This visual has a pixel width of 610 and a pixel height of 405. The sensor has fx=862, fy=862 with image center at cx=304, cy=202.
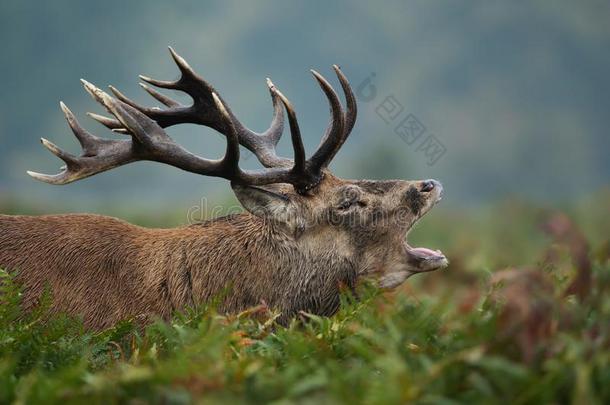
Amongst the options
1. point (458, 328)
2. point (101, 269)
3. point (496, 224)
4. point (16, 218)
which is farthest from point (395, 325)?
point (496, 224)

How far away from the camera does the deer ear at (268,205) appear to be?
21.6ft

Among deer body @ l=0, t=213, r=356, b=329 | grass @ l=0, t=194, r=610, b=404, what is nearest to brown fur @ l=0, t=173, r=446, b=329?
deer body @ l=0, t=213, r=356, b=329

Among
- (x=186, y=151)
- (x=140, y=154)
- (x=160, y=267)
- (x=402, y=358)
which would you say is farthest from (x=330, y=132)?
(x=402, y=358)

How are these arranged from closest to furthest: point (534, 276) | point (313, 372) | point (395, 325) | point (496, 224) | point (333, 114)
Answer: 1. point (534, 276)
2. point (313, 372)
3. point (395, 325)
4. point (333, 114)
5. point (496, 224)

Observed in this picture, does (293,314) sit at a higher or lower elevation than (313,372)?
lower

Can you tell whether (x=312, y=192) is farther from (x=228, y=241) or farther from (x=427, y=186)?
(x=427, y=186)

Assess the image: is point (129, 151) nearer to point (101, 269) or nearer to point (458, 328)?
point (101, 269)

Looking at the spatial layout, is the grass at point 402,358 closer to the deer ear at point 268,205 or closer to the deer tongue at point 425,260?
the deer tongue at point 425,260

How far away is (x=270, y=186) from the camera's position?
693 centimetres

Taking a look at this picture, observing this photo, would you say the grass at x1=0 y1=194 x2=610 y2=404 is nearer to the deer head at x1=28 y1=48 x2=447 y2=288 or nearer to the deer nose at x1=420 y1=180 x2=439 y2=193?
the deer head at x1=28 y1=48 x2=447 y2=288

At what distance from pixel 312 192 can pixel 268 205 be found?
1.31 feet

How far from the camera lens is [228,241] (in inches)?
260

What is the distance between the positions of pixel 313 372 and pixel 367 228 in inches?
124

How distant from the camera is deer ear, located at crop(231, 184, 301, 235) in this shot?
260 inches
